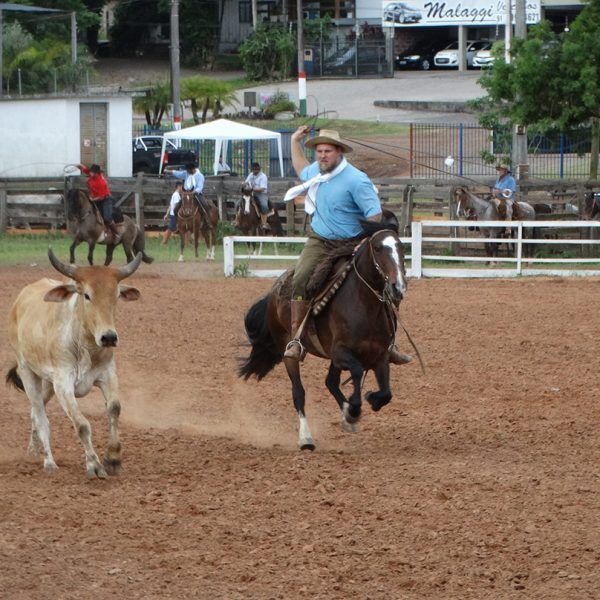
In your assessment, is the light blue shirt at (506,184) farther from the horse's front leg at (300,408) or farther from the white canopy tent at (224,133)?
the horse's front leg at (300,408)

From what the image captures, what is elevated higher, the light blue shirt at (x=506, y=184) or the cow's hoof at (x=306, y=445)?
the light blue shirt at (x=506, y=184)

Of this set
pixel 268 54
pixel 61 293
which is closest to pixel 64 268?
pixel 61 293

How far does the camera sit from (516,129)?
103 feet

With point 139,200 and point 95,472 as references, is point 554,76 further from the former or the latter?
point 95,472

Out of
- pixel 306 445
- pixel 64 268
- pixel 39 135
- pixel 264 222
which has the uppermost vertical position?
pixel 39 135

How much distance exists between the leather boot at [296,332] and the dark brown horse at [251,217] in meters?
18.5

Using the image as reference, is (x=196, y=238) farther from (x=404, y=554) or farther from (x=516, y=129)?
(x=404, y=554)

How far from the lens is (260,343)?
1129 centimetres

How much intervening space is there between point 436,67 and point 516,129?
1364 inches

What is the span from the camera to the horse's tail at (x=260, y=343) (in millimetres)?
11211

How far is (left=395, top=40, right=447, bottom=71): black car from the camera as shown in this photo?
64.8 meters

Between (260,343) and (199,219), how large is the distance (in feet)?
57.3

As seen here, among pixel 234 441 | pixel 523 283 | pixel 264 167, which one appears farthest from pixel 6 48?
pixel 234 441

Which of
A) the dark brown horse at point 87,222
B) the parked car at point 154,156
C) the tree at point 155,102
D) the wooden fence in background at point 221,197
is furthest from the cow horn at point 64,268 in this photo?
the tree at point 155,102
